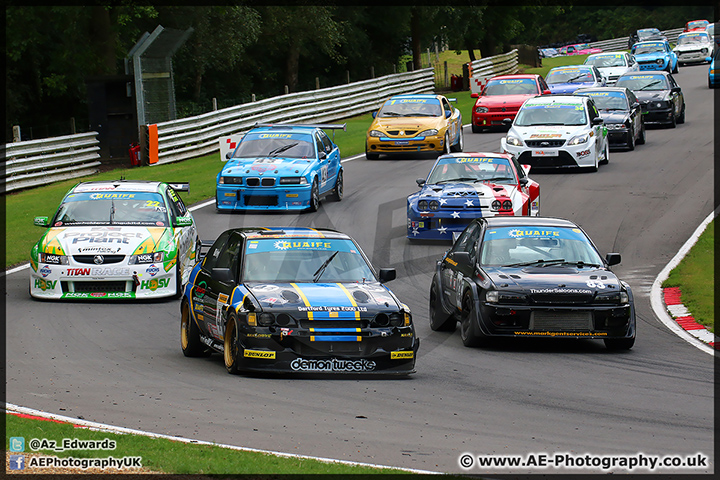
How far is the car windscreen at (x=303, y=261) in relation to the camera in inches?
416

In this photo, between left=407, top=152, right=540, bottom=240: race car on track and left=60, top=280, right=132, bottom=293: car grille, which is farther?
left=407, top=152, right=540, bottom=240: race car on track

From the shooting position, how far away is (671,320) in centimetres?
1344

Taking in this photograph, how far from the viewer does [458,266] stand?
494 inches

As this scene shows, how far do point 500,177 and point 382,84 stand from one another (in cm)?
2493

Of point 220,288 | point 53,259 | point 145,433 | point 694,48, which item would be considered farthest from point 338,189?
point 694,48

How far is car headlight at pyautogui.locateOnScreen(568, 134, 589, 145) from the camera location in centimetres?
2536

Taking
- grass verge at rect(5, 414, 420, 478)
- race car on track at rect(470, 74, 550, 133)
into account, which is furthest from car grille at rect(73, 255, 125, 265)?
race car on track at rect(470, 74, 550, 133)

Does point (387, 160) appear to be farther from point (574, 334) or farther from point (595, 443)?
point (595, 443)

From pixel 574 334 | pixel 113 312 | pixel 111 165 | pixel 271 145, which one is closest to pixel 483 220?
pixel 574 334

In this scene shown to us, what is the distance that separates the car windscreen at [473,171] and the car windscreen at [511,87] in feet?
47.0

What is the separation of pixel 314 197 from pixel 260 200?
1090mm

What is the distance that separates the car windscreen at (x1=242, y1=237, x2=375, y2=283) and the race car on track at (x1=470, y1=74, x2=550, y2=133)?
74.7 feet

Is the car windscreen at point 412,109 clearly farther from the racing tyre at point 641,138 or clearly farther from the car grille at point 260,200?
the car grille at point 260,200

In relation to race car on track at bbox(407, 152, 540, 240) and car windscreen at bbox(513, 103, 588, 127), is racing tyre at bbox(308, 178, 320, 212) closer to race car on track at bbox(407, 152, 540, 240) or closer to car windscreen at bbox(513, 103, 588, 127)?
race car on track at bbox(407, 152, 540, 240)
